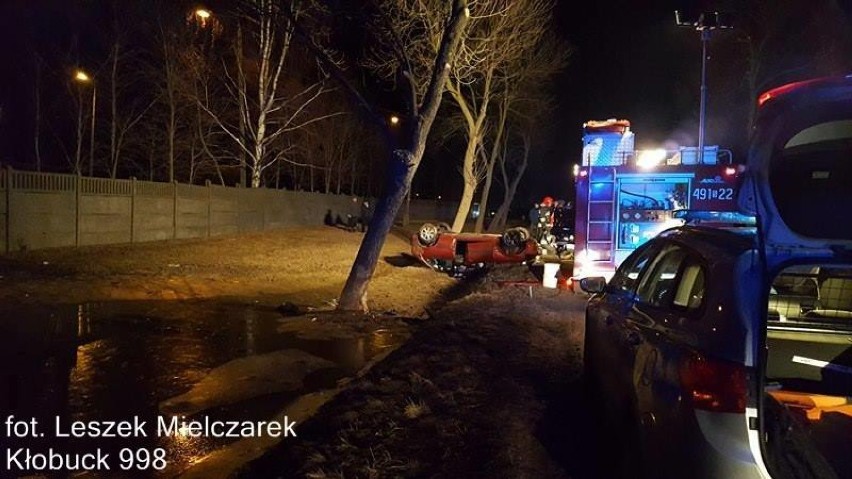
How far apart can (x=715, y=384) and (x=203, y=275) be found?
1399cm

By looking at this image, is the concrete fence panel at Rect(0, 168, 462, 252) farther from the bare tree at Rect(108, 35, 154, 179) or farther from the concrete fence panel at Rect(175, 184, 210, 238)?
the bare tree at Rect(108, 35, 154, 179)

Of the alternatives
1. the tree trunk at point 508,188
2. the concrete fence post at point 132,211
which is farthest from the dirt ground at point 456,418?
the tree trunk at point 508,188

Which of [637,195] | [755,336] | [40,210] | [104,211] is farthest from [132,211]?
[755,336]

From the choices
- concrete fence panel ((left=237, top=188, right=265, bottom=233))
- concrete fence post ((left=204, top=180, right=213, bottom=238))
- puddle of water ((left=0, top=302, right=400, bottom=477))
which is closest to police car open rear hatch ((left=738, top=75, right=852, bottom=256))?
puddle of water ((left=0, top=302, right=400, bottom=477))

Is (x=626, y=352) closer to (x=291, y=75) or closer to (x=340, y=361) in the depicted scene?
(x=340, y=361)

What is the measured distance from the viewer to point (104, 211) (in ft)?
59.7

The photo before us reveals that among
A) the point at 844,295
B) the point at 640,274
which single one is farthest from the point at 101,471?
the point at 844,295

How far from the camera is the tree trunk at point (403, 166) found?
39.1 feet

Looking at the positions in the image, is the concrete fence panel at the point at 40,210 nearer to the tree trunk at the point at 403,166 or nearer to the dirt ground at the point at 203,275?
the dirt ground at the point at 203,275

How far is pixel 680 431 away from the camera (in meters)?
3.30

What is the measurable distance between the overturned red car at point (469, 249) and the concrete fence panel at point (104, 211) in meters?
8.00

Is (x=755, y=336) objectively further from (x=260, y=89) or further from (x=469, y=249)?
(x=260, y=89)

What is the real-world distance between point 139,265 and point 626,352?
13988 millimetres

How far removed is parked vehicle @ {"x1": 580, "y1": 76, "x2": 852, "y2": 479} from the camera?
10.3 ft
